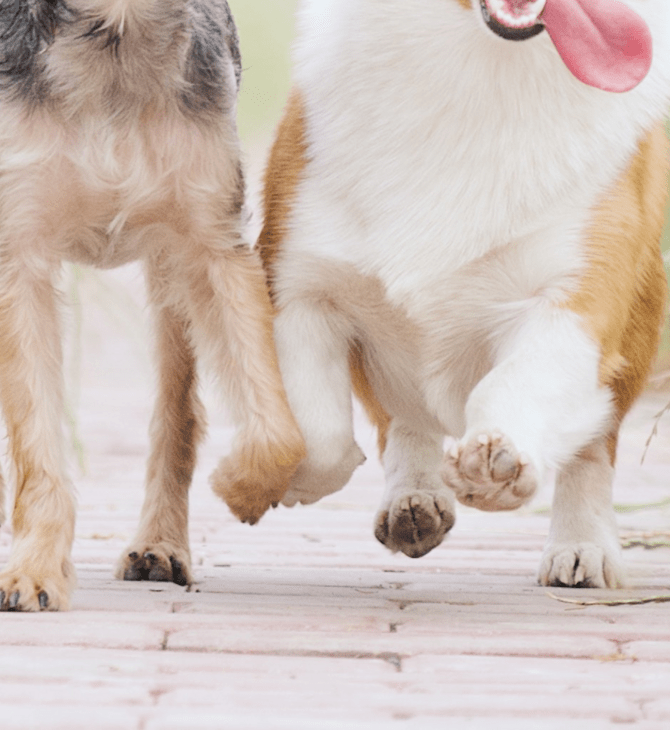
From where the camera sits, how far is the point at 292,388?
2.75 m

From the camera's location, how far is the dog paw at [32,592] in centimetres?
232

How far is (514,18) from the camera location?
2471mm

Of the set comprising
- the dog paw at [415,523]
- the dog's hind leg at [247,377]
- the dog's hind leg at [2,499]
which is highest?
the dog's hind leg at [247,377]

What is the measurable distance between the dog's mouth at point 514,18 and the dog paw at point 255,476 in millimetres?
886

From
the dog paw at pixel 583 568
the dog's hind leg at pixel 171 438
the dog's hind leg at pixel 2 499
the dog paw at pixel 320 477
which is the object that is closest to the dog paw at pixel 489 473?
the dog paw at pixel 320 477

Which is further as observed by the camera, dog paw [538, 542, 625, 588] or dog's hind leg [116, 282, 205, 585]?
dog's hind leg [116, 282, 205, 585]

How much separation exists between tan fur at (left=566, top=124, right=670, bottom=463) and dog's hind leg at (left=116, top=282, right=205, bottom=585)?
99 cm

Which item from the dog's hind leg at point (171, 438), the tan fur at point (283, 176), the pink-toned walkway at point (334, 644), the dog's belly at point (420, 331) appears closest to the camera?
the pink-toned walkway at point (334, 644)

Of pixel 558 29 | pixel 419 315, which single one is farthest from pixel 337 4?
pixel 419 315

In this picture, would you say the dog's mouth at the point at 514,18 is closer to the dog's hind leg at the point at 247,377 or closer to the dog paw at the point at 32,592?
the dog's hind leg at the point at 247,377

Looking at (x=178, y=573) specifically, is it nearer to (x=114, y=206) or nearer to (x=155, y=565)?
(x=155, y=565)

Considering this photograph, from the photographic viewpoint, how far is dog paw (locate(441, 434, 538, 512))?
2.23 metres

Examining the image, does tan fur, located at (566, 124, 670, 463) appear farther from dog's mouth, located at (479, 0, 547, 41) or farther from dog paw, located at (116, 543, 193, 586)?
dog paw, located at (116, 543, 193, 586)

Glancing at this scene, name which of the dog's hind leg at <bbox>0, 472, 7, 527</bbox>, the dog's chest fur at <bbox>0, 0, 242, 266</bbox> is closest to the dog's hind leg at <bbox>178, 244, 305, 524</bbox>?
the dog's chest fur at <bbox>0, 0, 242, 266</bbox>
